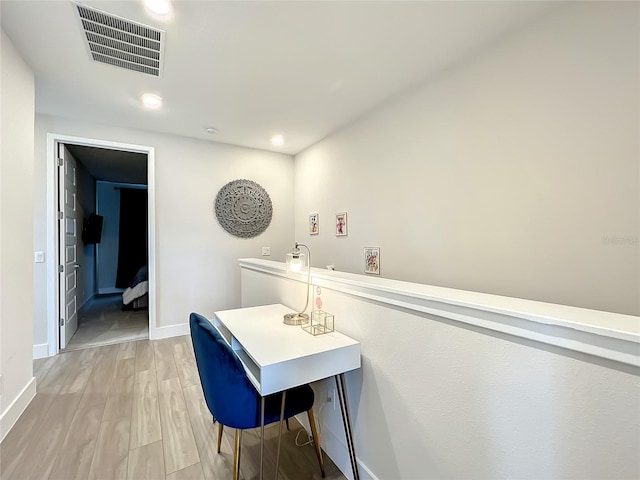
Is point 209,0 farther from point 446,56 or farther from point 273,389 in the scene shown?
point 273,389

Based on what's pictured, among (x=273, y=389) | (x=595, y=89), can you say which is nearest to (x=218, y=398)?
(x=273, y=389)

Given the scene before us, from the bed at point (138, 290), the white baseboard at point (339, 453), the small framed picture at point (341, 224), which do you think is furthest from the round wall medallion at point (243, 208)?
the white baseboard at point (339, 453)

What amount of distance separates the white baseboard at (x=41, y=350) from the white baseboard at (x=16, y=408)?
0.92 m

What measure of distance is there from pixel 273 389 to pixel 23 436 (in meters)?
1.84

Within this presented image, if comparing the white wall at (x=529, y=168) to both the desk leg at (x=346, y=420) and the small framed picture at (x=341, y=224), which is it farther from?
the desk leg at (x=346, y=420)

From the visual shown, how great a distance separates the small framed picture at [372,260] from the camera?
274cm

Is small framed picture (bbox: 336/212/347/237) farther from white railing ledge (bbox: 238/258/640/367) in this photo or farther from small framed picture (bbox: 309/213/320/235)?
white railing ledge (bbox: 238/258/640/367)

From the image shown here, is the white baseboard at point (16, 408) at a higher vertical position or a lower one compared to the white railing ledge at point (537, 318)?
lower

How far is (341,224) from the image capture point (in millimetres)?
3258

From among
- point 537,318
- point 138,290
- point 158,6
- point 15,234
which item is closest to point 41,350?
point 138,290

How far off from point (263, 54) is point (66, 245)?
3.08 meters

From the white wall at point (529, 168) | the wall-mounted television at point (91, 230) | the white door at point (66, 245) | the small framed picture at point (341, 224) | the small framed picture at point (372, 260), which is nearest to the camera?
the white wall at point (529, 168)

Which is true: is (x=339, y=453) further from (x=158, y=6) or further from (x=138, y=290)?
(x=138, y=290)

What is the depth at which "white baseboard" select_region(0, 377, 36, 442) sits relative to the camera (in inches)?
68.2
